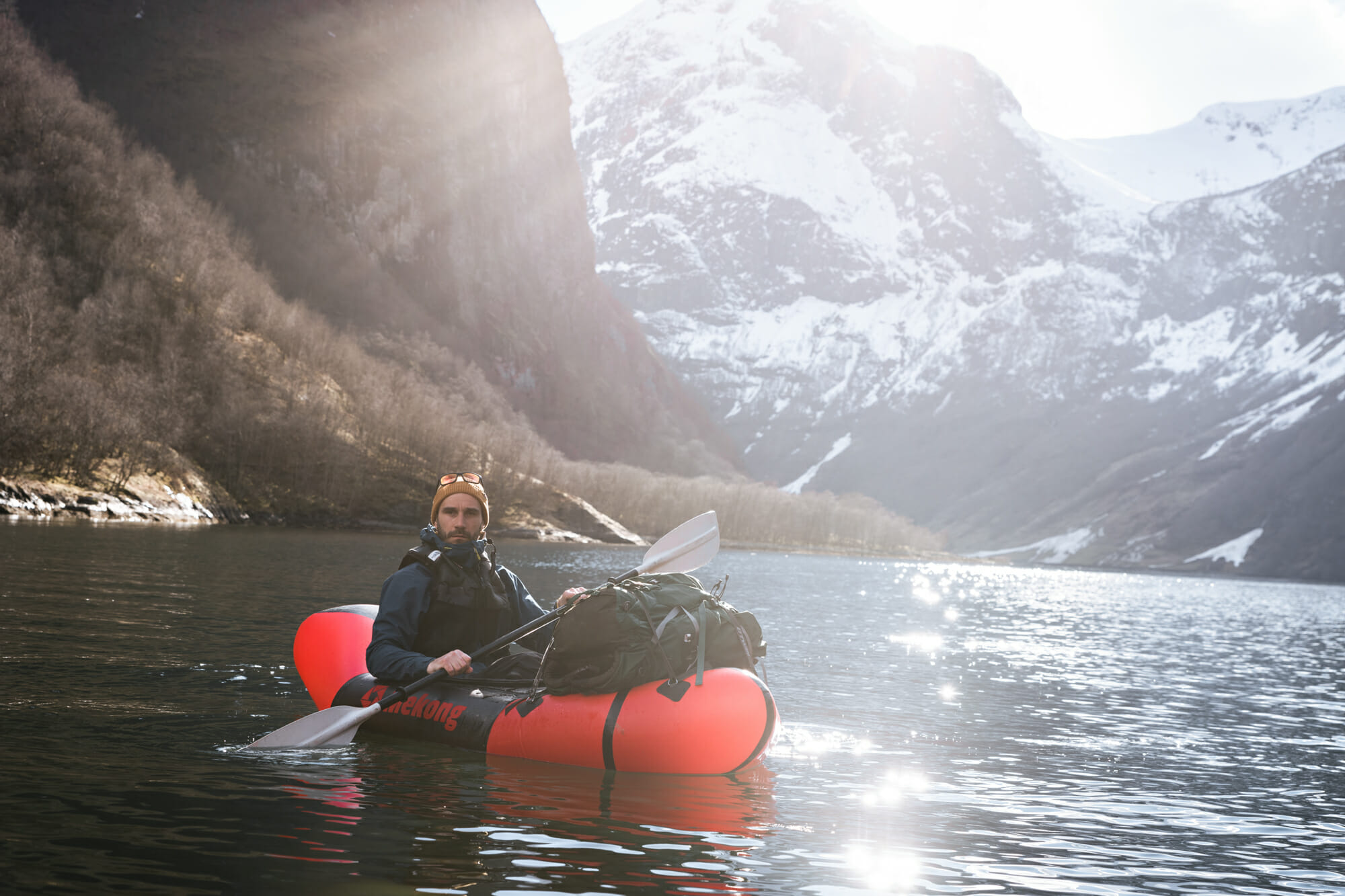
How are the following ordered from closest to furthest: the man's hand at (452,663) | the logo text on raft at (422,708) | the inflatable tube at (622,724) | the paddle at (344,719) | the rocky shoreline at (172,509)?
the inflatable tube at (622,724) → the man's hand at (452,663) → the paddle at (344,719) → the logo text on raft at (422,708) → the rocky shoreline at (172,509)

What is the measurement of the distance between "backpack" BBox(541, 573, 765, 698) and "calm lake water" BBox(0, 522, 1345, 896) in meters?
0.83

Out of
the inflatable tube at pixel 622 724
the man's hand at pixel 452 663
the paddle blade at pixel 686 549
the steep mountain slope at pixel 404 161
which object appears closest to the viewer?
the inflatable tube at pixel 622 724

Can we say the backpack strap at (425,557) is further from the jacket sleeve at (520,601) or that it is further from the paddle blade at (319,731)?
the paddle blade at (319,731)

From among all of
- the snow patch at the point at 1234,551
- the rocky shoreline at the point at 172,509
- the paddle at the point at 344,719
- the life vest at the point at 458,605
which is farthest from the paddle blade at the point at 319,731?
the snow patch at the point at 1234,551

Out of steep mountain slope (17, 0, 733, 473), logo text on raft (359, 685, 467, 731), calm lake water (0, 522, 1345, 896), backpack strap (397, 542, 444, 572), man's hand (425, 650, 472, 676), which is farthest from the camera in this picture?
steep mountain slope (17, 0, 733, 473)

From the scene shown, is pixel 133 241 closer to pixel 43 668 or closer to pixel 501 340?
pixel 501 340

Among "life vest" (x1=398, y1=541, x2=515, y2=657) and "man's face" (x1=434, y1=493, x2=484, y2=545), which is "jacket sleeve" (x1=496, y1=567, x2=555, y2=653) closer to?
"life vest" (x1=398, y1=541, x2=515, y2=657)

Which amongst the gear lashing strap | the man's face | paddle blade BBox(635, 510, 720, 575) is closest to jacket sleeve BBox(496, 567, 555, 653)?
the man's face

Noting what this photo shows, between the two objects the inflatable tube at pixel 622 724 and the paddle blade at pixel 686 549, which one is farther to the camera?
the paddle blade at pixel 686 549

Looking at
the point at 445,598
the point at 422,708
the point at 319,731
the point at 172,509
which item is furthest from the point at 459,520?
the point at 172,509

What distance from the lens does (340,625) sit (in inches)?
443

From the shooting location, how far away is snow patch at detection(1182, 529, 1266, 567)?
18500 cm

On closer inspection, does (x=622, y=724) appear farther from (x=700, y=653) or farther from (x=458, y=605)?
(x=458, y=605)

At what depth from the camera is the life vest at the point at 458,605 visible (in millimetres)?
9719
